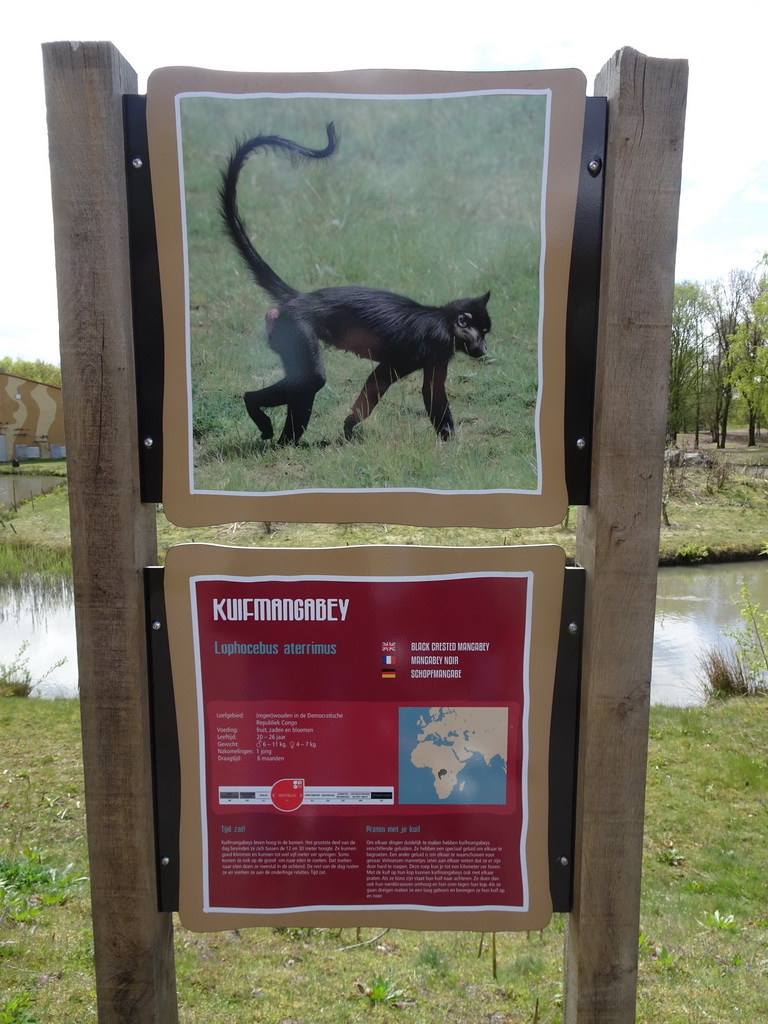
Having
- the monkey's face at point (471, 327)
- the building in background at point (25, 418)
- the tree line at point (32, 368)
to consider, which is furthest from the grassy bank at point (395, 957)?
the tree line at point (32, 368)

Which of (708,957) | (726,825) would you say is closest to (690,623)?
(726,825)

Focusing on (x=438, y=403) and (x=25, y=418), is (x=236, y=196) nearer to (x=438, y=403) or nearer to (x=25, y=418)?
(x=438, y=403)

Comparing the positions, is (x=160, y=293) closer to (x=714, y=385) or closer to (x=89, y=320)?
(x=89, y=320)

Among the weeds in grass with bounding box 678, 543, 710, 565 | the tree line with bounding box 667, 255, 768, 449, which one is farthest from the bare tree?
the weeds in grass with bounding box 678, 543, 710, 565

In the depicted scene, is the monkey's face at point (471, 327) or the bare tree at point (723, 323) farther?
the bare tree at point (723, 323)

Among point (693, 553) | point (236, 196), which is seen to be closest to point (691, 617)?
point (693, 553)

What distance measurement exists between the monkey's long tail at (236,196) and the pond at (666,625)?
7.46m

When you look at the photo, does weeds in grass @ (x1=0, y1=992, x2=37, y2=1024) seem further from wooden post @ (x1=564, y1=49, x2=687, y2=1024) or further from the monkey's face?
the monkey's face

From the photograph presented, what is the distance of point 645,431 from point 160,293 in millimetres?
1137

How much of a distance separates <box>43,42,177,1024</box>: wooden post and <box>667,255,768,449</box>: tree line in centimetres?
2616

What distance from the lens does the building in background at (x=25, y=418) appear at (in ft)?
64.6

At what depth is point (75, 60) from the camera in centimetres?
145

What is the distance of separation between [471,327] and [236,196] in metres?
0.61

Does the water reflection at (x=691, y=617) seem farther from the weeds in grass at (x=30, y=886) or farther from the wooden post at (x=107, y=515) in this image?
the wooden post at (x=107, y=515)
